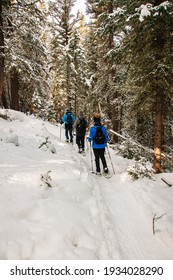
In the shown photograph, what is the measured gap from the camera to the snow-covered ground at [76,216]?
3.78 meters

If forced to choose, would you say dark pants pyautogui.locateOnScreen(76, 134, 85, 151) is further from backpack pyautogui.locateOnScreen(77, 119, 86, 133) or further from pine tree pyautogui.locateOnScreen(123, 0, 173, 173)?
pine tree pyautogui.locateOnScreen(123, 0, 173, 173)

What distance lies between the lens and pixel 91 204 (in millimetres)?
5699

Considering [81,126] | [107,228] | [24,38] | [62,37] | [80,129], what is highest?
[62,37]

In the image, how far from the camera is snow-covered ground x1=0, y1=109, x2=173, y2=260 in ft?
12.4

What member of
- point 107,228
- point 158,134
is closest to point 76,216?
point 107,228

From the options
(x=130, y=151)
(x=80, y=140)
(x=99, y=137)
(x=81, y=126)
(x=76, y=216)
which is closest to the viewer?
→ (x=76, y=216)

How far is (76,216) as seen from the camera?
189 inches

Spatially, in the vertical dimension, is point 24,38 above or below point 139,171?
above

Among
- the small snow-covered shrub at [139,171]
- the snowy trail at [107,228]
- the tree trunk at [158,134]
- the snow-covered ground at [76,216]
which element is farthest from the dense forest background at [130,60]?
the snowy trail at [107,228]

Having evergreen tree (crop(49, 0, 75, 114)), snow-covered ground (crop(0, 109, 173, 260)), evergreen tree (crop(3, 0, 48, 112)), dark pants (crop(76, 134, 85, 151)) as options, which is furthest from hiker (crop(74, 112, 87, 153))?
evergreen tree (crop(49, 0, 75, 114))

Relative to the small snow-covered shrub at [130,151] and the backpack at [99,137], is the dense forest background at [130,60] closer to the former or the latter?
the small snow-covered shrub at [130,151]

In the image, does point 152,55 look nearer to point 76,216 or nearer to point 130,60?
point 130,60

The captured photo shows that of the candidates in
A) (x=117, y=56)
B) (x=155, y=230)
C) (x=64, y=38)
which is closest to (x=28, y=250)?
(x=155, y=230)

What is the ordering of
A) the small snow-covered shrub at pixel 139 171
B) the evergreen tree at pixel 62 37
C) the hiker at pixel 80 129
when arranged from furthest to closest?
the evergreen tree at pixel 62 37 → the hiker at pixel 80 129 → the small snow-covered shrub at pixel 139 171
